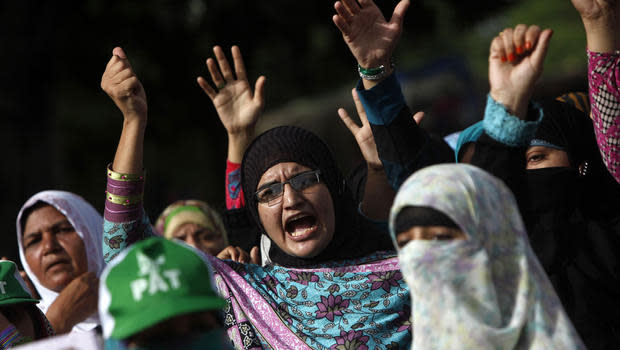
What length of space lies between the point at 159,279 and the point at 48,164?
24.3 ft

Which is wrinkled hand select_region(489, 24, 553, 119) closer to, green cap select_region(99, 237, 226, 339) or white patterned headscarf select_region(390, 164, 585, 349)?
white patterned headscarf select_region(390, 164, 585, 349)

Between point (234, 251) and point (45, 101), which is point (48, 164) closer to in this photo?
point (45, 101)

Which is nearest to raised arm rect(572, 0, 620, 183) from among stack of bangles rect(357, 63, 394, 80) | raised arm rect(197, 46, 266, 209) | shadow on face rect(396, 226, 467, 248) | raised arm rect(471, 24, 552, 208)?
raised arm rect(471, 24, 552, 208)

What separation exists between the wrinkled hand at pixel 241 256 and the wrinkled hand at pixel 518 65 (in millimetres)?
1625

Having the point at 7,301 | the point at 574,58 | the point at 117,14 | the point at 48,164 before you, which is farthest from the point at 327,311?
the point at 574,58

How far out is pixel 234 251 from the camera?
3.91 metres

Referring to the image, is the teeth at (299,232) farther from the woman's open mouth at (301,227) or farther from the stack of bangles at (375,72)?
the stack of bangles at (375,72)

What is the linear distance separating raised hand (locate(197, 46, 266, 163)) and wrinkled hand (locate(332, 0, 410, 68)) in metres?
1.12

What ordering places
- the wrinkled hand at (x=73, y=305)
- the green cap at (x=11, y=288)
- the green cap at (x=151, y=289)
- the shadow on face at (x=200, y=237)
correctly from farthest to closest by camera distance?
the shadow on face at (x=200, y=237), the wrinkled hand at (x=73, y=305), the green cap at (x=11, y=288), the green cap at (x=151, y=289)

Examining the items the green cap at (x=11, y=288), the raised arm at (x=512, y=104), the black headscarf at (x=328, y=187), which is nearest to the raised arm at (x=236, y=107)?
the black headscarf at (x=328, y=187)

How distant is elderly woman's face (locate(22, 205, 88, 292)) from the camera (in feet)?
13.4

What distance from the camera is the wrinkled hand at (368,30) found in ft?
9.76

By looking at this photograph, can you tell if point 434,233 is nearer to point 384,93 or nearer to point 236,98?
point 384,93

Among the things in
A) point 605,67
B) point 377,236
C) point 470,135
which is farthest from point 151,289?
point 470,135
